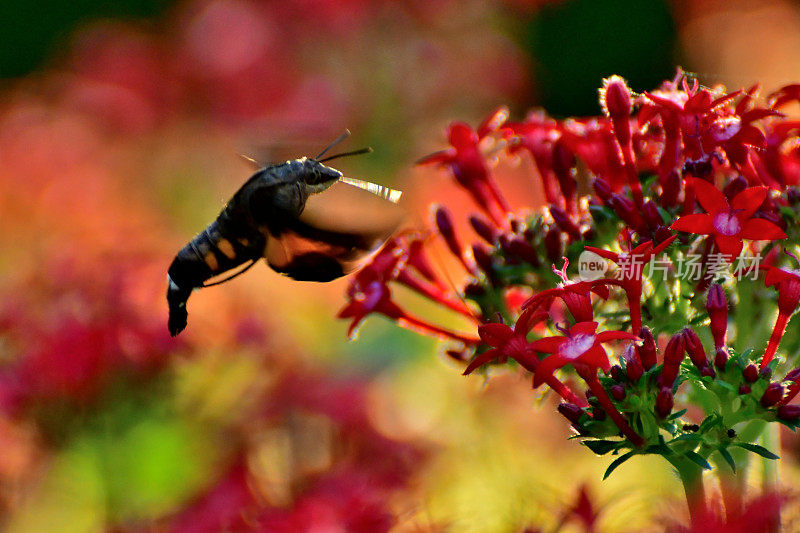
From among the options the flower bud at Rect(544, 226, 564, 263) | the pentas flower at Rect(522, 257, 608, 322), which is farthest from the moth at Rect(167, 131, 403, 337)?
the pentas flower at Rect(522, 257, 608, 322)

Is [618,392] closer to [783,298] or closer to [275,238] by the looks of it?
[783,298]

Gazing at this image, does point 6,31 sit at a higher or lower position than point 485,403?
lower

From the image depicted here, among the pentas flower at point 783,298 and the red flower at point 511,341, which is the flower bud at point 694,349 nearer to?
the pentas flower at point 783,298

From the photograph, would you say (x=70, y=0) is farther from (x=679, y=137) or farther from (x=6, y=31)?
(x=679, y=137)

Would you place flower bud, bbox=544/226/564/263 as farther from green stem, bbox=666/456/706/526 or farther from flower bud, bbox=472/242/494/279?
green stem, bbox=666/456/706/526

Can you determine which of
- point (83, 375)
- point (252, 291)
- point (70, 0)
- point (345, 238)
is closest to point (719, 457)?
point (345, 238)

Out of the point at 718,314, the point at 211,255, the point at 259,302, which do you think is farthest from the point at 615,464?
the point at 259,302

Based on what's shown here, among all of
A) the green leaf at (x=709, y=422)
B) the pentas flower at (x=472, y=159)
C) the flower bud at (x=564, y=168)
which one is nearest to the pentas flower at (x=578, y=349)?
the green leaf at (x=709, y=422)
